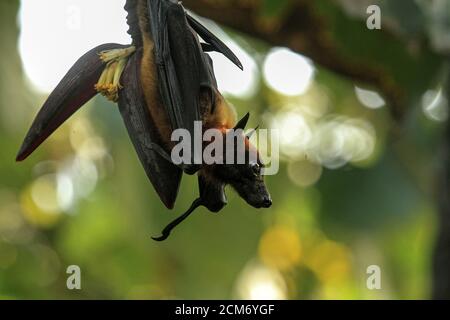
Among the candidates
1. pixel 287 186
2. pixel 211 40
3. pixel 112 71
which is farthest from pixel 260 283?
pixel 112 71

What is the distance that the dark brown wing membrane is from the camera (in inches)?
39.0

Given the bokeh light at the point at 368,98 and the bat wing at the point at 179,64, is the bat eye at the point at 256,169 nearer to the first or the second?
the bat wing at the point at 179,64

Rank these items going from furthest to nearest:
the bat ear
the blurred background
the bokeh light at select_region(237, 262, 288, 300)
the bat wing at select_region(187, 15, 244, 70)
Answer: the bokeh light at select_region(237, 262, 288, 300) < the blurred background < the bat wing at select_region(187, 15, 244, 70) < the bat ear

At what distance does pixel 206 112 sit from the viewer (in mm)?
993

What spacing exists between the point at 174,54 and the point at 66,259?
4690mm

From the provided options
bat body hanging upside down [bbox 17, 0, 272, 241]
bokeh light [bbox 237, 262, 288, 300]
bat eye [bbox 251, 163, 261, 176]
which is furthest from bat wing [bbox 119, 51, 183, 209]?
bokeh light [bbox 237, 262, 288, 300]

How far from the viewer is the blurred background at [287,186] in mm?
3404

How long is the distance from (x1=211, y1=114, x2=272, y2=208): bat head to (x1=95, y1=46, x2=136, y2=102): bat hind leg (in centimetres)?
18

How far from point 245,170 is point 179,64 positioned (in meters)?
0.18

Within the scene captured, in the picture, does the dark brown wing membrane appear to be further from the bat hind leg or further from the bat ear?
the bat ear

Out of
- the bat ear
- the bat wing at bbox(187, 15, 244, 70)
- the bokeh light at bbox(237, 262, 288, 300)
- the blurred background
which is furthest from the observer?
the bokeh light at bbox(237, 262, 288, 300)

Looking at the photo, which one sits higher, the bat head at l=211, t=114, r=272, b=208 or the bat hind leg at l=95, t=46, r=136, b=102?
the bat hind leg at l=95, t=46, r=136, b=102
